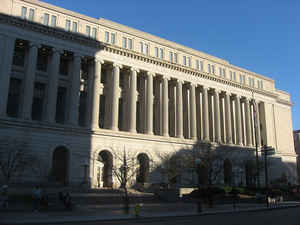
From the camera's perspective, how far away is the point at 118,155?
47594mm

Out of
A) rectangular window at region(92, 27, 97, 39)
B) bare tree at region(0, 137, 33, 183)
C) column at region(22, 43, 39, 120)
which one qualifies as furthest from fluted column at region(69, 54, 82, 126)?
bare tree at region(0, 137, 33, 183)

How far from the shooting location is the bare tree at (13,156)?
34.6m

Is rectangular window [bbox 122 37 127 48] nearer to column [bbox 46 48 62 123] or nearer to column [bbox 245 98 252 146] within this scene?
column [bbox 46 48 62 123]

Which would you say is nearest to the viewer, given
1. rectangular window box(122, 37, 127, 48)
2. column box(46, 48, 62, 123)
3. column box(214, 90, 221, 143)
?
column box(46, 48, 62, 123)

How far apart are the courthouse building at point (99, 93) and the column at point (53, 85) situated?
136mm

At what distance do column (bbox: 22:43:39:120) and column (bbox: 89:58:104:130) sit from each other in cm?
859

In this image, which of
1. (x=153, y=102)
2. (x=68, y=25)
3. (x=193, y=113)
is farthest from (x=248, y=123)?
(x=68, y=25)

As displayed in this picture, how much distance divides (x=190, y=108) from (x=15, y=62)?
31188mm

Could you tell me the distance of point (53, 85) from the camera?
1802 inches

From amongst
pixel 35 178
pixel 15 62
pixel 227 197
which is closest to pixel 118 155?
pixel 35 178

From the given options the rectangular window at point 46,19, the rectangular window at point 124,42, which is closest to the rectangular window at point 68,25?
the rectangular window at point 46,19

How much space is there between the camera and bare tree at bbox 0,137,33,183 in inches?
1363

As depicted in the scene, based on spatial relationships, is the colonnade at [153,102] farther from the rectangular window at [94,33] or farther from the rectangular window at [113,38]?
the rectangular window at [113,38]

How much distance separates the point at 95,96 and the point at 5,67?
1293 centimetres
